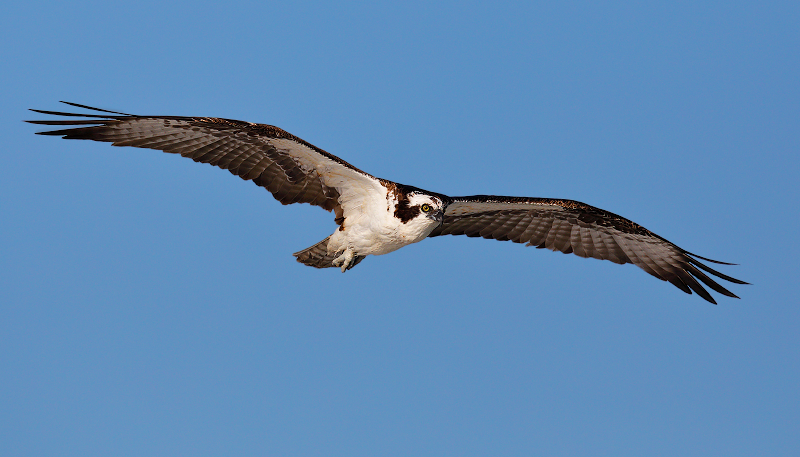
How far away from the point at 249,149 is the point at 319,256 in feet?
6.40

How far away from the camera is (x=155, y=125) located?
9242mm

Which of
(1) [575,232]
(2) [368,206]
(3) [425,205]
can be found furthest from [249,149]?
(1) [575,232]

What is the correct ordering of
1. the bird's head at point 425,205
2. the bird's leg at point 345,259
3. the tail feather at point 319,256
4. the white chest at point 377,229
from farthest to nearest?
the tail feather at point 319,256
the bird's leg at point 345,259
the white chest at point 377,229
the bird's head at point 425,205

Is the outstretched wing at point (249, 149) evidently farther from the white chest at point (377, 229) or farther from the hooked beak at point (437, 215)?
the hooked beak at point (437, 215)

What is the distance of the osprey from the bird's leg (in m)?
0.01

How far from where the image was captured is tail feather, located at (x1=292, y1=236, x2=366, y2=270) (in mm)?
10328

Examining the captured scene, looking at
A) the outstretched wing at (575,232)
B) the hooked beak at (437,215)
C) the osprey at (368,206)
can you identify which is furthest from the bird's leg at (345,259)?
the outstretched wing at (575,232)

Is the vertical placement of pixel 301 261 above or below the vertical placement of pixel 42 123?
below

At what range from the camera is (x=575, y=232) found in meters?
11.6

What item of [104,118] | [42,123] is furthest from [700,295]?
[42,123]

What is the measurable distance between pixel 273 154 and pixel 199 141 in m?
1.03

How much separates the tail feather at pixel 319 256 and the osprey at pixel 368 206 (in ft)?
0.05

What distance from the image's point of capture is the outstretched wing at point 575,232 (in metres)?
10.7

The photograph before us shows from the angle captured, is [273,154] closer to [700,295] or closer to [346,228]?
[346,228]
